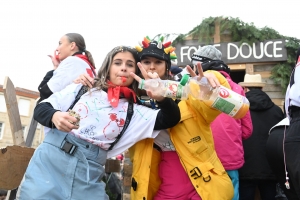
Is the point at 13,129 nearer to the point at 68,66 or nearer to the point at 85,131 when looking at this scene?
the point at 68,66

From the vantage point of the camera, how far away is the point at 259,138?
3.64m

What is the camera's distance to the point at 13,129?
10.4ft

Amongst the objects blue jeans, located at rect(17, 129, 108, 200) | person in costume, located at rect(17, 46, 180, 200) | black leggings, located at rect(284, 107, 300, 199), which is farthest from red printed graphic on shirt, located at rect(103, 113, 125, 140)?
black leggings, located at rect(284, 107, 300, 199)

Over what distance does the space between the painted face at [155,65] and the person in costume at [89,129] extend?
0.11m

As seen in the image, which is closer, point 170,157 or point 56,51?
point 170,157

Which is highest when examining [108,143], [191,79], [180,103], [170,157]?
[191,79]

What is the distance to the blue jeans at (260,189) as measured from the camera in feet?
11.2

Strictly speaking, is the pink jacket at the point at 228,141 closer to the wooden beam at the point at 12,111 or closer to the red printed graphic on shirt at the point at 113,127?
the red printed graphic on shirt at the point at 113,127

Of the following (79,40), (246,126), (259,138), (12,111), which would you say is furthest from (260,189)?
(12,111)

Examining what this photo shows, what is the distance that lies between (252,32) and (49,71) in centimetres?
392

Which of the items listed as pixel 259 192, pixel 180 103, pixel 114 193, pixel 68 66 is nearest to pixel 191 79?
pixel 180 103

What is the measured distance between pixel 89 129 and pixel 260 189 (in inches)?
90.2

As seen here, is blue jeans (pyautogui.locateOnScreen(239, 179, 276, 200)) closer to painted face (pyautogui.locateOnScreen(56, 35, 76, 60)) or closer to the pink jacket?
the pink jacket

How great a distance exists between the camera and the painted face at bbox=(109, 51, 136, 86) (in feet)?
7.80
